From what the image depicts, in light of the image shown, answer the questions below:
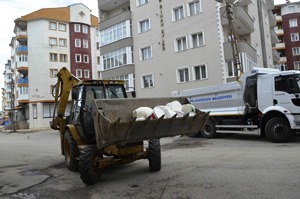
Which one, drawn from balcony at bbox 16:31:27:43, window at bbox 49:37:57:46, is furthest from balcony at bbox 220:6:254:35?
balcony at bbox 16:31:27:43

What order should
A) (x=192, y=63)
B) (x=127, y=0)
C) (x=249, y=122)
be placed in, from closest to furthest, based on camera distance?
(x=249, y=122)
(x=192, y=63)
(x=127, y=0)

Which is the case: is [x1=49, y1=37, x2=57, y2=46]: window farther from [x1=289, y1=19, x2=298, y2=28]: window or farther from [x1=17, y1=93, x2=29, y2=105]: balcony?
[x1=289, y1=19, x2=298, y2=28]: window

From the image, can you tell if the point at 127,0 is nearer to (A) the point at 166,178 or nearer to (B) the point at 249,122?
(B) the point at 249,122

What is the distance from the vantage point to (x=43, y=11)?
4941 centimetres

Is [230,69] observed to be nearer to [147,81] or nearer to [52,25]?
[147,81]

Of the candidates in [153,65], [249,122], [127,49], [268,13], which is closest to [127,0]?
[127,49]

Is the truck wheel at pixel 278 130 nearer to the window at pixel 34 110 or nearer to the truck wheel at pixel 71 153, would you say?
the truck wheel at pixel 71 153

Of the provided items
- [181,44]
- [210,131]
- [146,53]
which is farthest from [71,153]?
[146,53]

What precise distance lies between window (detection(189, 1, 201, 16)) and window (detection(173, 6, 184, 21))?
3.21 feet

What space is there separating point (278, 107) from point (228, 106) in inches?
107

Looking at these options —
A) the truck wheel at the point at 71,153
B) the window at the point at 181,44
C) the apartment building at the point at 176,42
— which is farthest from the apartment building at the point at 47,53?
the truck wheel at the point at 71,153

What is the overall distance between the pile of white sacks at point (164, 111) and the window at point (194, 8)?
19.5 meters

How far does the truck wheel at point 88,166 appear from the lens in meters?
6.93

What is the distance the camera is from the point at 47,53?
4853 centimetres
